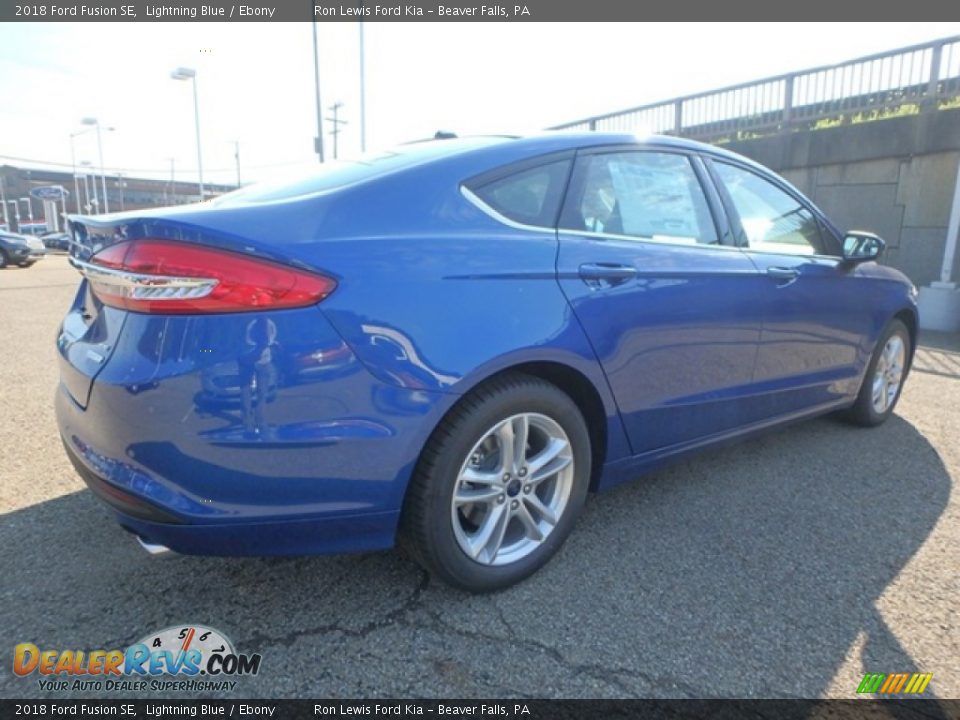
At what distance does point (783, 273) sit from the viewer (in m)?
3.17

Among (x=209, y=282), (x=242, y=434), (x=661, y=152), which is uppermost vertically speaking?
(x=661, y=152)

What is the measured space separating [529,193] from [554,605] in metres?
1.44

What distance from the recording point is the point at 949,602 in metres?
2.27

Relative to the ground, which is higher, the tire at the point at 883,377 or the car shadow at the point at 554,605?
the tire at the point at 883,377

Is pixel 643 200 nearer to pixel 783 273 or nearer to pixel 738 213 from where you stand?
pixel 738 213

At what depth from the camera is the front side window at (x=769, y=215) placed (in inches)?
123

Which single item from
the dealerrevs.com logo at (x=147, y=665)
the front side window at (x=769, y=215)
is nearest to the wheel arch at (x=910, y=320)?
the front side window at (x=769, y=215)

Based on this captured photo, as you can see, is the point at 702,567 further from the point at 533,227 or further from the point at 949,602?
the point at 533,227

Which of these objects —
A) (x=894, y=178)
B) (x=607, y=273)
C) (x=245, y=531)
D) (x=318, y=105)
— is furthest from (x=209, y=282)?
(x=318, y=105)

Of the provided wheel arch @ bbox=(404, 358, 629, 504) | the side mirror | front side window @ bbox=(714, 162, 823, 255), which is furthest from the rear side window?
the side mirror

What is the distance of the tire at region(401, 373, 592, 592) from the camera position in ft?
6.61

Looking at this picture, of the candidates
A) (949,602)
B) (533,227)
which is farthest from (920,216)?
(533,227)

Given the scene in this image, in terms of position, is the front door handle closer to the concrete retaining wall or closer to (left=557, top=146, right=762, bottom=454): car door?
(left=557, top=146, right=762, bottom=454): car door

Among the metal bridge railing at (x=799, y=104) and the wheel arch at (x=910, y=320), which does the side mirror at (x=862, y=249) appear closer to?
the wheel arch at (x=910, y=320)
